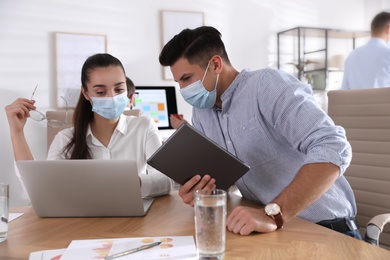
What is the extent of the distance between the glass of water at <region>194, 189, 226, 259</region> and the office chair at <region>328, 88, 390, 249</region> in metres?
0.86

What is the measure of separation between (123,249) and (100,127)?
922mm

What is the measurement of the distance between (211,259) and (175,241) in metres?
0.13

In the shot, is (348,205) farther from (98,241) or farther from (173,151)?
(98,241)

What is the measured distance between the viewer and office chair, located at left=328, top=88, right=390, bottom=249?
140cm

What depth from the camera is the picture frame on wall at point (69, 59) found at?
3.08 metres

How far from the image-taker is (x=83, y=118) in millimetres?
1612

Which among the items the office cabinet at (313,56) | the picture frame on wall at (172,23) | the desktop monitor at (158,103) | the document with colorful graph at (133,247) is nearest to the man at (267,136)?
the document with colorful graph at (133,247)

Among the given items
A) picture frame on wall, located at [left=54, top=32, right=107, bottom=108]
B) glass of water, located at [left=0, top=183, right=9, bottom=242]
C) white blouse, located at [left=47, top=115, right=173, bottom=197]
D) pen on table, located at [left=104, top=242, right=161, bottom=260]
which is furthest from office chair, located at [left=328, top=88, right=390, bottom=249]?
picture frame on wall, located at [left=54, top=32, right=107, bottom=108]

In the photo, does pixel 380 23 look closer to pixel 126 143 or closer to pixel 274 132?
pixel 274 132

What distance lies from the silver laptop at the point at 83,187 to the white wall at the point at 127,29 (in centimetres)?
213

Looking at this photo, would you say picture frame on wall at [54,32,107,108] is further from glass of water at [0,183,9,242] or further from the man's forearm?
the man's forearm

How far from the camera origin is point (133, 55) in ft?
10.9

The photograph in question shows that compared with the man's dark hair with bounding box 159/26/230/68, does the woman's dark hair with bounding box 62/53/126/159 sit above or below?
below

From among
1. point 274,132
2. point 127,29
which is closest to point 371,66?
point 127,29
